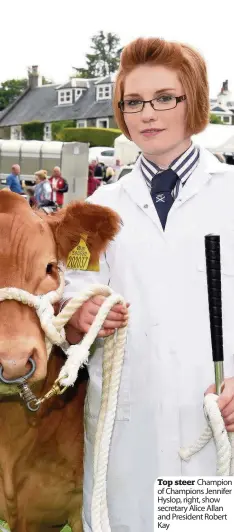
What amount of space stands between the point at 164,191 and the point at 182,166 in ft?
0.33

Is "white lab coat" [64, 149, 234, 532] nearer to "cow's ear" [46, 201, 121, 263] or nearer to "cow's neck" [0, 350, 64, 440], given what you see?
"cow's ear" [46, 201, 121, 263]

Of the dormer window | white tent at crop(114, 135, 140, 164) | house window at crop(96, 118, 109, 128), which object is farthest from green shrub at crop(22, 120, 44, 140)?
white tent at crop(114, 135, 140, 164)

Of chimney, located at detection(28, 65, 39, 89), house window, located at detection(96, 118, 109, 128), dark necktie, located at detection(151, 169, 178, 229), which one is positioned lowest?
dark necktie, located at detection(151, 169, 178, 229)

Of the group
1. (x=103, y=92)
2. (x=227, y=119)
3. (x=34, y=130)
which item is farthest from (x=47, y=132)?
(x=227, y=119)

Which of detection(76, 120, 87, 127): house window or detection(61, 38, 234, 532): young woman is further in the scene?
detection(76, 120, 87, 127): house window

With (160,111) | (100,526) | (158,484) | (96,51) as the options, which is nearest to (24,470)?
(100,526)

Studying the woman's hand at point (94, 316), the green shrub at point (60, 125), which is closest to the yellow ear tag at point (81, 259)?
the woman's hand at point (94, 316)

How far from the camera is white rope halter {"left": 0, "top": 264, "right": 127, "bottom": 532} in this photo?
2160mm

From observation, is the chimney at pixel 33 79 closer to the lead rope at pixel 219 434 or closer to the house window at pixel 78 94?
the house window at pixel 78 94

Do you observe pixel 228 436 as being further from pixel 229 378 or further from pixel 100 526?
pixel 100 526

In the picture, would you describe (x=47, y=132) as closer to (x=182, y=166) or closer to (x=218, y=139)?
(x=218, y=139)

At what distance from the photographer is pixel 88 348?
7.15ft

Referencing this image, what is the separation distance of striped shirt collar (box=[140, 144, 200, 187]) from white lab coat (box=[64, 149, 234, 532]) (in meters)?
0.03

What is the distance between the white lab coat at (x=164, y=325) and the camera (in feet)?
7.87
